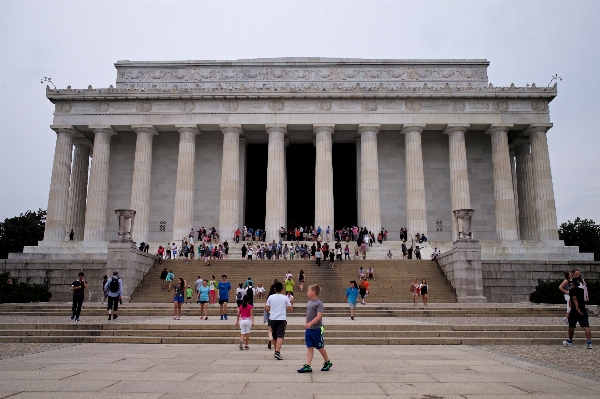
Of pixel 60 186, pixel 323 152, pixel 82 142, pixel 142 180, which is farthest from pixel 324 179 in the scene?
pixel 82 142

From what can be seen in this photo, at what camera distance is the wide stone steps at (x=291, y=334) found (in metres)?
15.1

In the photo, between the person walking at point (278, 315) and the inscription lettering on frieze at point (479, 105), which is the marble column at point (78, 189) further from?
the person walking at point (278, 315)

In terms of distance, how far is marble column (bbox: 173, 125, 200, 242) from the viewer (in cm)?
4428

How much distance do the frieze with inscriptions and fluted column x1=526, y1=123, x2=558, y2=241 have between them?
218 centimetres

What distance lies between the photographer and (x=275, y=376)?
9.23 meters

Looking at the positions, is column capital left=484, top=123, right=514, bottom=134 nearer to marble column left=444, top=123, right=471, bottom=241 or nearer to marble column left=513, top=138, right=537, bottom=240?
marble column left=444, top=123, right=471, bottom=241

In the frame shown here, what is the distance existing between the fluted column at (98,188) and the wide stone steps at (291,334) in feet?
97.0

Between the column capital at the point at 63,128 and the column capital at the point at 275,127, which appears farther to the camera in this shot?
the column capital at the point at 63,128

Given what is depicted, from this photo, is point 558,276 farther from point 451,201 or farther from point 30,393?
point 30,393

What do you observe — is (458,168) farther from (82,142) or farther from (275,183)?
(82,142)

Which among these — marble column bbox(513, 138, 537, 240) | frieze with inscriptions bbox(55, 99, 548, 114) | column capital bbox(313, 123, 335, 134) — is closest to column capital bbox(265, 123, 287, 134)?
frieze with inscriptions bbox(55, 99, 548, 114)

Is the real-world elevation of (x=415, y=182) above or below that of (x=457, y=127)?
below

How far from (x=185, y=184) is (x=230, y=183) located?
395 centimetres

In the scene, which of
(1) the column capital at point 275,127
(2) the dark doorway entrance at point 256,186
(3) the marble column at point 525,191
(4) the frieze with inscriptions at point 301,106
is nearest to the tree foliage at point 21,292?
(4) the frieze with inscriptions at point 301,106
